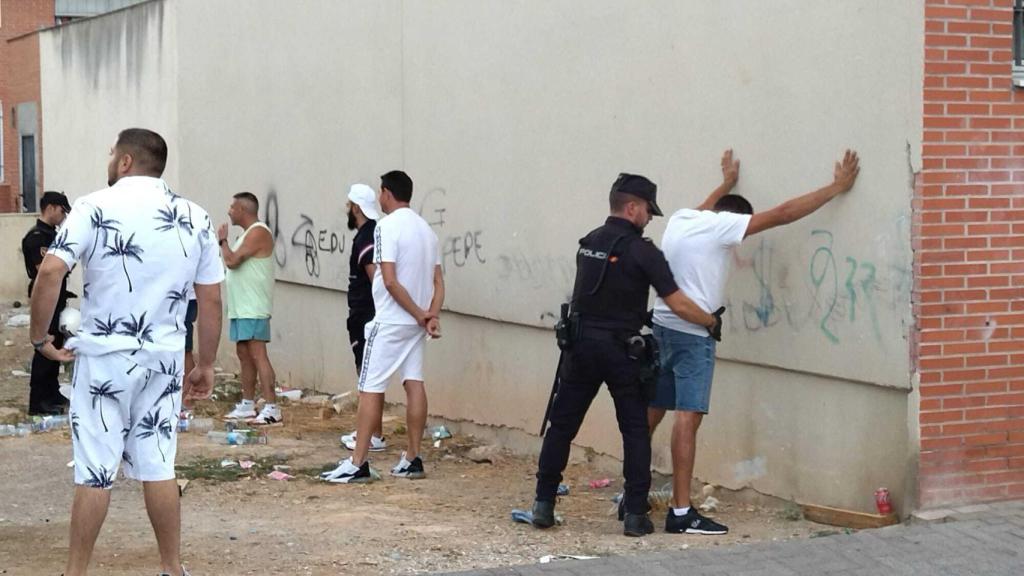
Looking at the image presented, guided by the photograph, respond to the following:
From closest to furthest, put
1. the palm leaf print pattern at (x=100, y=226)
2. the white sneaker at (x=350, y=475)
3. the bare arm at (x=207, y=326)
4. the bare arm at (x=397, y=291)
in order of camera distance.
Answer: the palm leaf print pattern at (x=100, y=226), the bare arm at (x=207, y=326), the white sneaker at (x=350, y=475), the bare arm at (x=397, y=291)

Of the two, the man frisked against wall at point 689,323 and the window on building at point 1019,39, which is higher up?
the window on building at point 1019,39

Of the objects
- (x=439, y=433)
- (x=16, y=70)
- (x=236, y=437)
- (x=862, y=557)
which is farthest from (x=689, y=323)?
(x=16, y=70)

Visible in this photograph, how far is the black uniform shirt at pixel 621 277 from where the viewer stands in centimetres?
703

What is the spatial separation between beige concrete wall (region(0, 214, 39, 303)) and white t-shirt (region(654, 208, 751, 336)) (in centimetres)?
1488

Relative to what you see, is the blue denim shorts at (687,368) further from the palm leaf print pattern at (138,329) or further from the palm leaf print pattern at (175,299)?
the palm leaf print pattern at (138,329)

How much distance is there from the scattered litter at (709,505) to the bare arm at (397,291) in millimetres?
2190

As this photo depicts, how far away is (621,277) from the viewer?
23.2 feet

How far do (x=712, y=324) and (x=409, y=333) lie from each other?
2502 millimetres

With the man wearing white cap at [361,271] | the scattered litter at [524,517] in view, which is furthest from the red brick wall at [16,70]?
the scattered litter at [524,517]

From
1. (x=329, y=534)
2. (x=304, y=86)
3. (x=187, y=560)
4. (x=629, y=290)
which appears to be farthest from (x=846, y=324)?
(x=304, y=86)

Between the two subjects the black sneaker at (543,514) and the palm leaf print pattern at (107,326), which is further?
the black sneaker at (543,514)

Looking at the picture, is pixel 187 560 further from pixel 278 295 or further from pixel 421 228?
pixel 278 295

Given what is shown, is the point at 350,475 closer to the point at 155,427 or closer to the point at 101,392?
the point at 155,427

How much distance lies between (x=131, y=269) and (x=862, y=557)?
3448 millimetres
